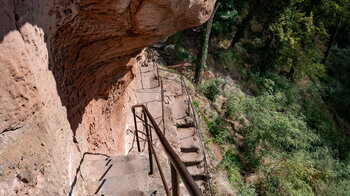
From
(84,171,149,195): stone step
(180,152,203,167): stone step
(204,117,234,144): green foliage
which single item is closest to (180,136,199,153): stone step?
(180,152,203,167): stone step

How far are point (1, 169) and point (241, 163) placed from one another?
30.1 ft

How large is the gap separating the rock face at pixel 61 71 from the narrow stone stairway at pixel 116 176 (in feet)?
1.12

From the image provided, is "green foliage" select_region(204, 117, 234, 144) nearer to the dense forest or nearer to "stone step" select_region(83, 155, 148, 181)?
the dense forest

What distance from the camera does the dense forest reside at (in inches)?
365

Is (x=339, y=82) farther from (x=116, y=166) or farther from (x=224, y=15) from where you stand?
(x=116, y=166)

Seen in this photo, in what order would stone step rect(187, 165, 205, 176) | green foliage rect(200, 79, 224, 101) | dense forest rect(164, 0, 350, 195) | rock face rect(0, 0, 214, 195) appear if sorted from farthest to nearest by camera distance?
green foliage rect(200, 79, 224, 101), dense forest rect(164, 0, 350, 195), stone step rect(187, 165, 205, 176), rock face rect(0, 0, 214, 195)

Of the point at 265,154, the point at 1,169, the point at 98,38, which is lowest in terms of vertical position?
the point at 265,154

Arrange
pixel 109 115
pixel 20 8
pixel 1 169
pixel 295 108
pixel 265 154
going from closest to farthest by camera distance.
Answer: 1. pixel 1 169
2. pixel 20 8
3. pixel 109 115
4. pixel 265 154
5. pixel 295 108

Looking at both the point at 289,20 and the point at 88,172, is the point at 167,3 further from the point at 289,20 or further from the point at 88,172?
the point at 289,20

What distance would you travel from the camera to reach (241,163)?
31.3ft

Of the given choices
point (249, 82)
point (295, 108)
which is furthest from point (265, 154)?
point (249, 82)

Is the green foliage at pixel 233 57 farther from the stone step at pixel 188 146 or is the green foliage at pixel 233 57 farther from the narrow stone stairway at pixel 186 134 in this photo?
the stone step at pixel 188 146

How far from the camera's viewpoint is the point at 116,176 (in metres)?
3.20

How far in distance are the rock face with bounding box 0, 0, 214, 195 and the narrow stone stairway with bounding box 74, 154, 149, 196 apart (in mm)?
340
